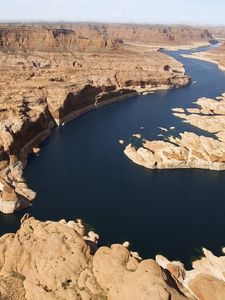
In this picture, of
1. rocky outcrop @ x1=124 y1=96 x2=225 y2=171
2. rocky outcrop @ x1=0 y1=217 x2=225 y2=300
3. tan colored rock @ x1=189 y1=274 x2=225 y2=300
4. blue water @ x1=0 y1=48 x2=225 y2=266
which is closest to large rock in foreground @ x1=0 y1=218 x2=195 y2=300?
rocky outcrop @ x1=0 y1=217 x2=225 y2=300

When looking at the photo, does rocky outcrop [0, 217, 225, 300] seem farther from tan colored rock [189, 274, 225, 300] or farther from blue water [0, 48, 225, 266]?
blue water [0, 48, 225, 266]

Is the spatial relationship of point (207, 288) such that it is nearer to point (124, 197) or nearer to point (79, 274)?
point (79, 274)

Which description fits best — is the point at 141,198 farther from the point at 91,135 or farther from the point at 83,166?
the point at 91,135

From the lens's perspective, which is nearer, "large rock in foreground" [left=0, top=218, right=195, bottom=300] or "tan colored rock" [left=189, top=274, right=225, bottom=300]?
"large rock in foreground" [left=0, top=218, right=195, bottom=300]

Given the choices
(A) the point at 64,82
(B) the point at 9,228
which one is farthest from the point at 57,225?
(A) the point at 64,82

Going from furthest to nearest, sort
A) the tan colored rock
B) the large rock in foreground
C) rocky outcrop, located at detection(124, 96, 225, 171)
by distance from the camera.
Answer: rocky outcrop, located at detection(124, 96, 225, 171), the tan colored rock, the large rock in foreground
